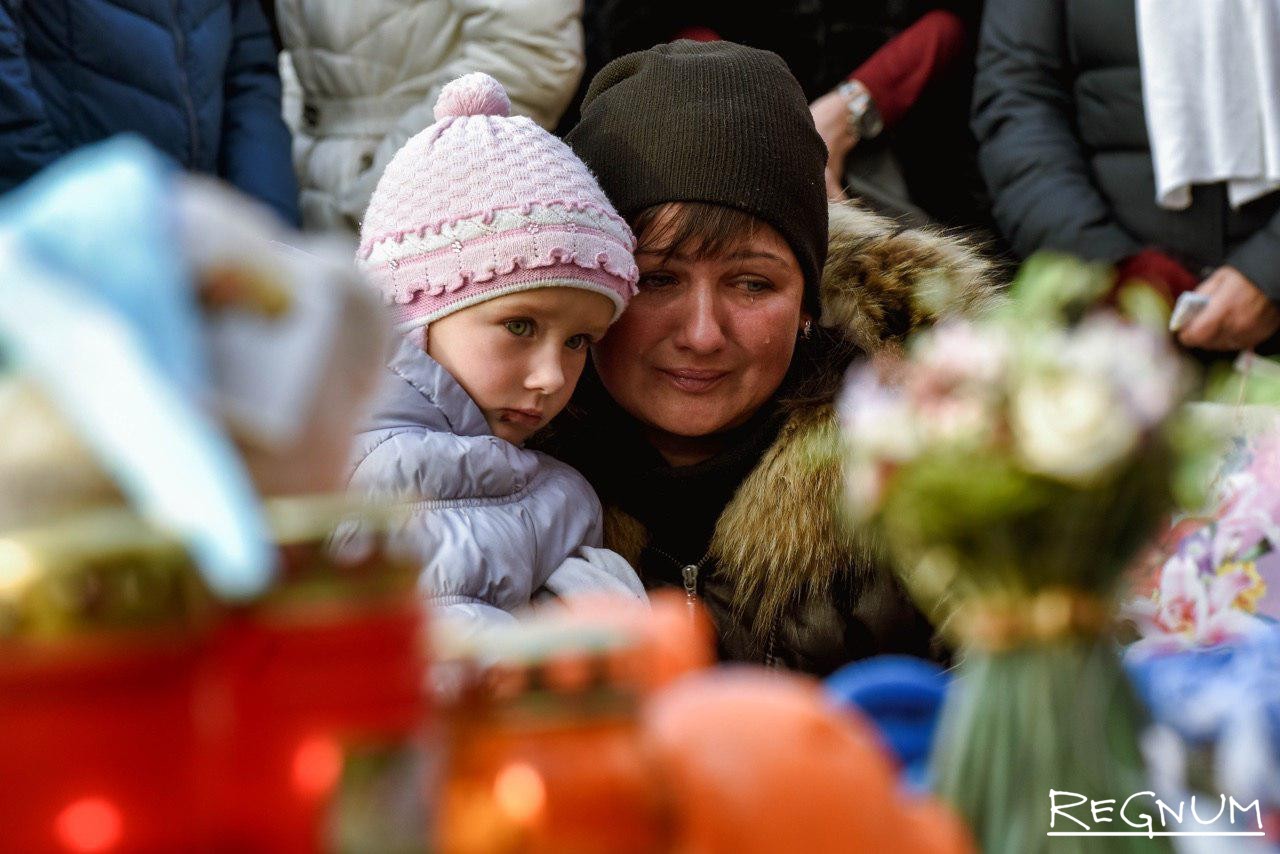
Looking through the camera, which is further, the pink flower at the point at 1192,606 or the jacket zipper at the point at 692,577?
the jacket zipper at the point at 692,577

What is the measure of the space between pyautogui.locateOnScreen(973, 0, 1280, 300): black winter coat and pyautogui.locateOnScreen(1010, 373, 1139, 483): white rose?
203 cm

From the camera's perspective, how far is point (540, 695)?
52 cm

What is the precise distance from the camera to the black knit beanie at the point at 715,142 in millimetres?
1782

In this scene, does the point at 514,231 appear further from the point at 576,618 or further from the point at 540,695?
the point at 540,695

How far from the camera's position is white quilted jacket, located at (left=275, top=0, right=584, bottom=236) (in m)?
2.63

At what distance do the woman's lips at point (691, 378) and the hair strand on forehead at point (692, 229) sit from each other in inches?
5.7

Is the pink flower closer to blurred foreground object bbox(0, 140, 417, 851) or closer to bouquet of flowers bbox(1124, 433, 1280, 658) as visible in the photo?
bouquet of flowers bbox(1124, 433, 1280, 658)

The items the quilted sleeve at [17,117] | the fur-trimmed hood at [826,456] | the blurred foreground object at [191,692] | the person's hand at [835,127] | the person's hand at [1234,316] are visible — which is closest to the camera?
the blurred foreground object at [191,692]

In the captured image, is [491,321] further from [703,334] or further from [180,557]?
[180,557]

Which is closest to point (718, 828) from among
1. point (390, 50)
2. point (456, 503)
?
point (456, 503)

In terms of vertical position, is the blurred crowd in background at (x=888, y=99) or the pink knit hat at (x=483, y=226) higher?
the pink knit hat at (x=483, y=226)

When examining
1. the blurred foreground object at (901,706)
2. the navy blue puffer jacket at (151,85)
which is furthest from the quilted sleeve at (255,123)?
the blurred foreground object at (901,706)

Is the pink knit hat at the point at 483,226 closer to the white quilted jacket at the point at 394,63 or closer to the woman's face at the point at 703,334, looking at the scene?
the woman's face at the point at 703,334

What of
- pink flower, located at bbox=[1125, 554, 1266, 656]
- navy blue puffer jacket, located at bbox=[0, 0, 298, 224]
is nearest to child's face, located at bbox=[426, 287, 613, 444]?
pink flower, located at bbox=[1125, 554, 1266, 656]
